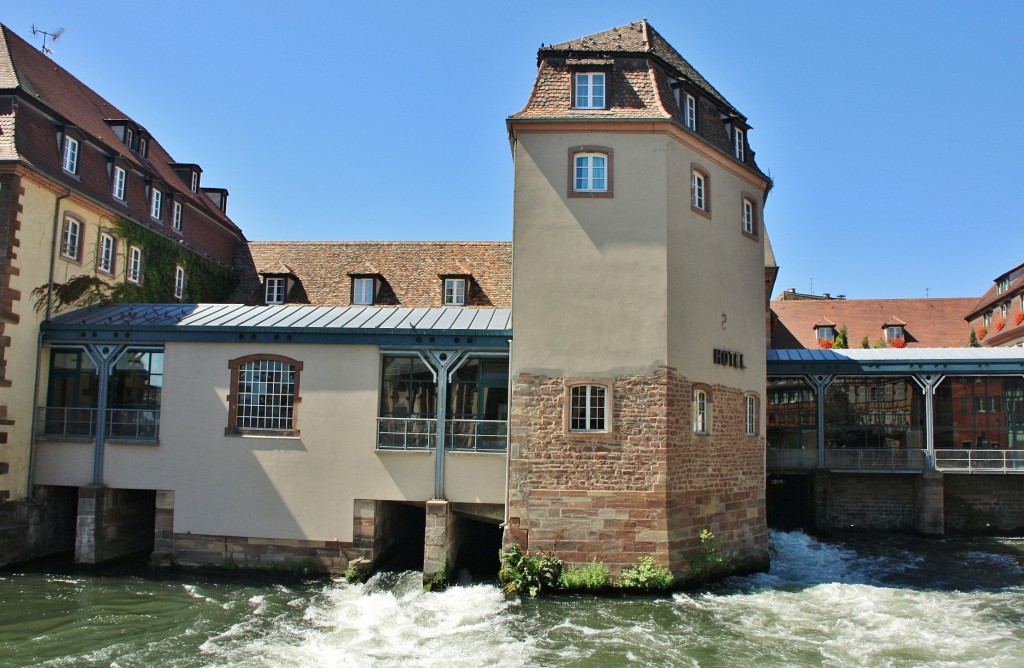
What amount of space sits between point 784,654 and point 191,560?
39.3 feet

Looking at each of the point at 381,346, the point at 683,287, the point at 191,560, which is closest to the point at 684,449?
the point at 683,287

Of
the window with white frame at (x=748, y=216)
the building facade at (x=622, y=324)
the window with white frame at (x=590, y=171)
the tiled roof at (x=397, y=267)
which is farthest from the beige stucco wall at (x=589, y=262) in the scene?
the tiled roof at (x=397, y=267)

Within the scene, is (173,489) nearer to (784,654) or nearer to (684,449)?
(684,449)

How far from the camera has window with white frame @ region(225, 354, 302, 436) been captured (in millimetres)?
17703

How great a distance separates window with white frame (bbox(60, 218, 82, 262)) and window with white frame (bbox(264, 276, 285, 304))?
7625 millimetres

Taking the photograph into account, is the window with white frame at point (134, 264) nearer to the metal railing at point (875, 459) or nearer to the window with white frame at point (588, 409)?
the window with white frame at point (588, 409)

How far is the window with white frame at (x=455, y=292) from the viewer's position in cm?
2584

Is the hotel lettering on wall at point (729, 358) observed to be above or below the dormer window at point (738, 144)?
below

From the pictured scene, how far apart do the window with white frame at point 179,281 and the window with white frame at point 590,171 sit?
14.1 m

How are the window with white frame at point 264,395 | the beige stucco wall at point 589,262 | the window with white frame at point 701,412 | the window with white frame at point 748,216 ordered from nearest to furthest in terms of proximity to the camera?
the beige stucco wall at point 589,262 < the window with white frame at point 701,412 < the window with white frame at point 264,395 < the window with white frame at point 748,216

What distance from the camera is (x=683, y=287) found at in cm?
1695

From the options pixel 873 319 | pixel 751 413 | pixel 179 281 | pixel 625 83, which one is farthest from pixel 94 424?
pixel 873 319

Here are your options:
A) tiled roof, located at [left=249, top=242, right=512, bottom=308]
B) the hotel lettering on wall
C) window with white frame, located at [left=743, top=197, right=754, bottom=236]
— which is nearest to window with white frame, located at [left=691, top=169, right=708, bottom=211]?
window with white frame, located at [left=743, top=197, right=754, bottom=236]

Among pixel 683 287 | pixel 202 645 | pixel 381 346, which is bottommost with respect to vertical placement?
pixel 202 645
